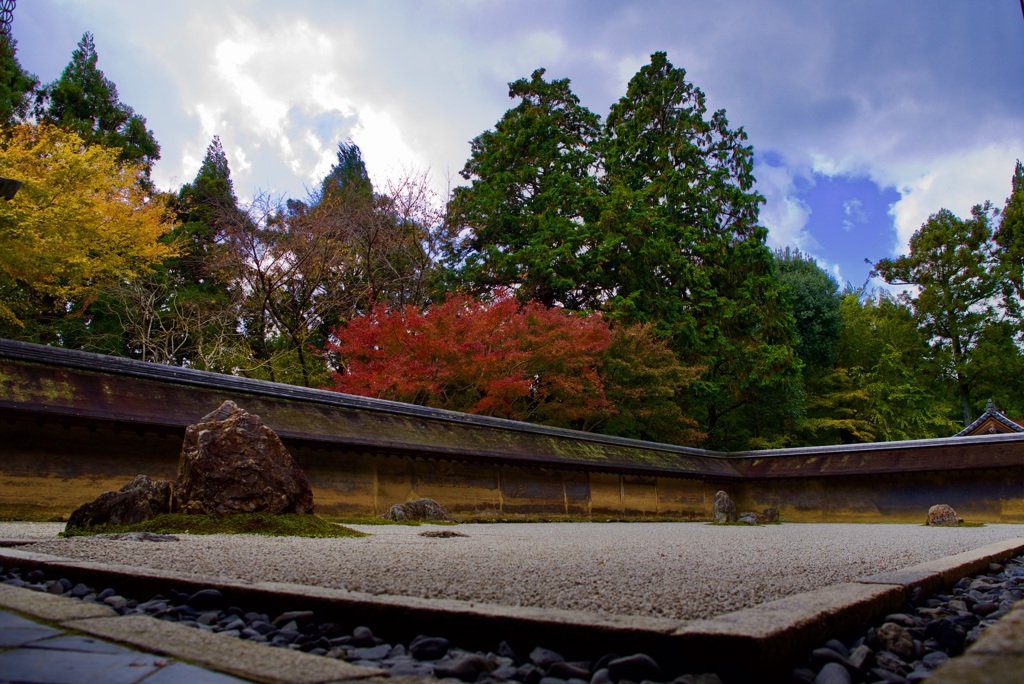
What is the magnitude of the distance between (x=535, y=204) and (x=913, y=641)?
65.0 feet

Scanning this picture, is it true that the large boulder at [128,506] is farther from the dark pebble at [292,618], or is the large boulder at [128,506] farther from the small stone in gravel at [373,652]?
the small stone in gravel at [373,652]

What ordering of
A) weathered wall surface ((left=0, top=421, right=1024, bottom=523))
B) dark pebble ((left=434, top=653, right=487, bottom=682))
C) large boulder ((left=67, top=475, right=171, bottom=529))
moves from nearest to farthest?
dark pebble ((left=434, top=653, right=487, bottom=682))
large boulder ((left=67, top=475, right=171, bottom=529))
weathered wall surface ((left=0, top=421, right=1024, bottom=523))

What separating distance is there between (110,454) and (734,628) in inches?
318

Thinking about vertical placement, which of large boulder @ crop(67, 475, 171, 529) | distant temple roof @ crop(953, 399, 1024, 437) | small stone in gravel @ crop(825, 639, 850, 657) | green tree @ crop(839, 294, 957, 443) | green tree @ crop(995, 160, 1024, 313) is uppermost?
green tree @ crop(995, 160, 1024, 313)

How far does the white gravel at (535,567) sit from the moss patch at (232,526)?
1.53 feet

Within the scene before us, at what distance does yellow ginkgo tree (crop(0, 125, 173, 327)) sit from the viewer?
45.0 feet

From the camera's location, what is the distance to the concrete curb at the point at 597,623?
1679mm

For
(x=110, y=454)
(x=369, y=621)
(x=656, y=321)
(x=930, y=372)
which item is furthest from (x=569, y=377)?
(x=930, y=372)

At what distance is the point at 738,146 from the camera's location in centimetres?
2280

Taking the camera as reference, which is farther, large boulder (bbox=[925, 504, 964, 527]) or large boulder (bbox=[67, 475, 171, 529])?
large boulder (bbox=[925, 504, 964, 527])

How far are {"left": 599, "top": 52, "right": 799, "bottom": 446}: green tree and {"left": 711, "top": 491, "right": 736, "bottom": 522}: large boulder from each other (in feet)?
24.6

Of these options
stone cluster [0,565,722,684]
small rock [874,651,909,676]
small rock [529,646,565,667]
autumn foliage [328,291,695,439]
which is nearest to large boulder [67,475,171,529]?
stone cluster [0,565,722,684]

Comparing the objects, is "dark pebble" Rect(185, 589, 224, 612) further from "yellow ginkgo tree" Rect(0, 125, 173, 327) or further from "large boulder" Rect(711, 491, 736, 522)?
"yellow ginkgo tree" Rect(0, 125, 173, 327)

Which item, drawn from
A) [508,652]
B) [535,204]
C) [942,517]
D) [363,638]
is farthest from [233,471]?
[535,204]
